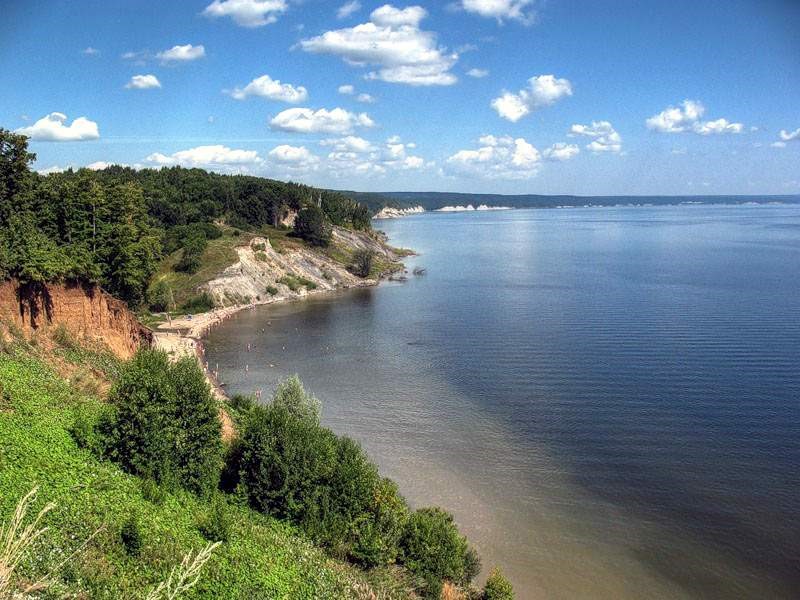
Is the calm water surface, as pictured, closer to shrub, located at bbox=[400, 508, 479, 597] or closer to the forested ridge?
shrub, located at bbox=[400, 508, 479, 597]

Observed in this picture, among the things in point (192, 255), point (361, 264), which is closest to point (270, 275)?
point (192, 255)

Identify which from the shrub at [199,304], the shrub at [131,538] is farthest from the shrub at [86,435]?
the shrub at [199,304]

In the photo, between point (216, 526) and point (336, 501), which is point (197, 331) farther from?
point (216, 526)

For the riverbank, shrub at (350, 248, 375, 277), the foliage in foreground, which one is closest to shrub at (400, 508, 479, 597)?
the foliage in foreground

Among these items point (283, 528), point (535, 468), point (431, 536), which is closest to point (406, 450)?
point (535, 468)

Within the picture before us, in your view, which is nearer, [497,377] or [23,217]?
[23,217]

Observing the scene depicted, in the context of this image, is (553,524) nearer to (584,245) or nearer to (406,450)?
(406,450)

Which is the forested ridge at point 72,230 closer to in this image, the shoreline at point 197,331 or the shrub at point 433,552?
the shoreline at point 197,331
